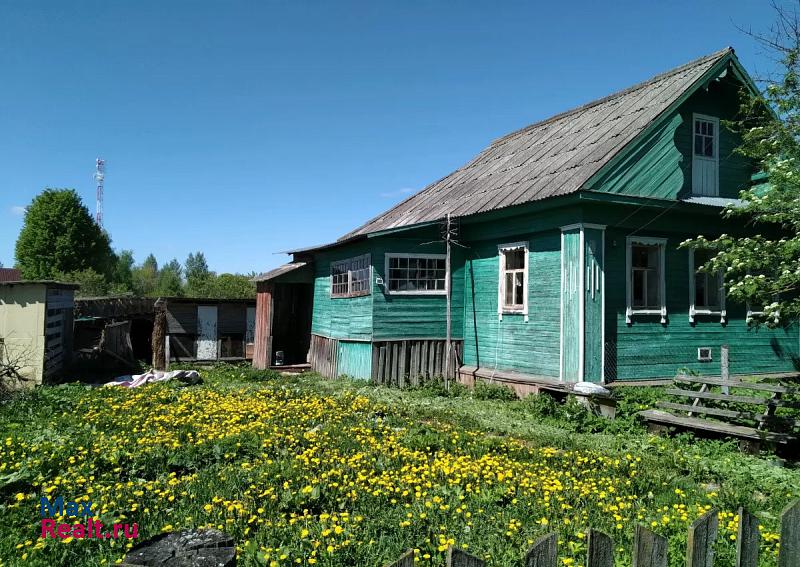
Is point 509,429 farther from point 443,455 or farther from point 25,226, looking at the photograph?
point 25,226

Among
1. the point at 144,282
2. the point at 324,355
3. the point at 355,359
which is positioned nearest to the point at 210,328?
the point at 324,355

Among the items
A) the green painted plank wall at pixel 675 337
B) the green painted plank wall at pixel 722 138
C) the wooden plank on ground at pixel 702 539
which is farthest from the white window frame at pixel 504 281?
the wooden plank on ground at pixel 702 539

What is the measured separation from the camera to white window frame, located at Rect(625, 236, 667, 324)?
11891 millimetres

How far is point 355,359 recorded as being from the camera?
1487cm

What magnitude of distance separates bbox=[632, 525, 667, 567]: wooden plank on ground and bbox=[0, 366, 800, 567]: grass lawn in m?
1.47

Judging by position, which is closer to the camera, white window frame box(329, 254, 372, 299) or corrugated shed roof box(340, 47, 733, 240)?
corrugated shed roof box(340, 47, 733, 240)

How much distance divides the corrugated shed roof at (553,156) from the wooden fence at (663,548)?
9150 mm

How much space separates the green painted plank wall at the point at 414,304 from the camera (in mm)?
13953

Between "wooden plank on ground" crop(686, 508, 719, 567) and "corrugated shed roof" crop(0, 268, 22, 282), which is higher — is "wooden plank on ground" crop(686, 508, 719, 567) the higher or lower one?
the lower one

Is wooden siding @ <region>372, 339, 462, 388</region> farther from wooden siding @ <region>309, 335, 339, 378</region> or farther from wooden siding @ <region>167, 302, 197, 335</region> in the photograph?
wooden siding @ <region>167, 302, 197, 335</region>

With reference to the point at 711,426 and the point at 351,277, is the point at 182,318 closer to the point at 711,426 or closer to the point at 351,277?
the point at 351,277

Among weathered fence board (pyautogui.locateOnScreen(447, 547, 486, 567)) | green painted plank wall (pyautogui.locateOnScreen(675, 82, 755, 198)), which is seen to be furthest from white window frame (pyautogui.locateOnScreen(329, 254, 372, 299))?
weathered fence board (pyautogui.locateOnScreen(447, 547, 486, 567))

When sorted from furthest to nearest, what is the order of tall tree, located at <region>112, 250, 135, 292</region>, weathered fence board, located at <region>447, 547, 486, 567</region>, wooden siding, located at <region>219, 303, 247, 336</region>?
tall tree, located at <region>112, 250, 135, 292</region>
wooden siding, located at <region>219, 303, 247, 336</region>
weathered fence board, located at <region>447, 547, 486, 567</region>

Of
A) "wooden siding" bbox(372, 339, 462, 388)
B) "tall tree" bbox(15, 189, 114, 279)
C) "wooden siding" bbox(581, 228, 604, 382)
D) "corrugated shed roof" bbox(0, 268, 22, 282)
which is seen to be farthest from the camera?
"corrugated shed roof" bbox(0, 268, 22, 282)
